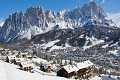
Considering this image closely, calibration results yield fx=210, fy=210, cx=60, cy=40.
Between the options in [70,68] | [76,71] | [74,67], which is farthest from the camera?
[74,67]

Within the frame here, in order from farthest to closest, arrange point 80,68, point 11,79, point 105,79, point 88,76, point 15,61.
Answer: point 105,79
point 15,61
point 88,76
point 80,68
point 11,79

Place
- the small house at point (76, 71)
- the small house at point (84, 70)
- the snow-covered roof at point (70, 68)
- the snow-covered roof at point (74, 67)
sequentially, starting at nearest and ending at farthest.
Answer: the snow-covered roof at point (70, 68) < the small house at point (76, 71) < the snow-covered roof at point (74, 67) < the small house at point (84, 70)

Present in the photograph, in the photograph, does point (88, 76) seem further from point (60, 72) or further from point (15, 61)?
point (15, 61)

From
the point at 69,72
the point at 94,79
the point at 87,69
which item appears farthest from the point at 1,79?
the point at 94,79

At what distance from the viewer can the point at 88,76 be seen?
298 feet

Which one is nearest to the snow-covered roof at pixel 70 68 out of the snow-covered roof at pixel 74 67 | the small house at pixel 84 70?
the snow-covered roof at pixel 74 67

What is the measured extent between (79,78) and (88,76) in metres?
9.96

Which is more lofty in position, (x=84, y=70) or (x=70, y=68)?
(x=70, y=68)

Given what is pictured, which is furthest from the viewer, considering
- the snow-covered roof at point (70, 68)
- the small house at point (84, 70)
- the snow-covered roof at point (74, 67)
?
the small house at point (84, 70)

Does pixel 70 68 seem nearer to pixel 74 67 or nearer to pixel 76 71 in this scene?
pixel 76 71

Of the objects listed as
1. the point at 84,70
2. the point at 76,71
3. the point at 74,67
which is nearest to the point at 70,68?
the point at 76,71

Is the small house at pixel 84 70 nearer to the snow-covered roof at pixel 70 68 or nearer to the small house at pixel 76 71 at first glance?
the small house at pixel 76 71

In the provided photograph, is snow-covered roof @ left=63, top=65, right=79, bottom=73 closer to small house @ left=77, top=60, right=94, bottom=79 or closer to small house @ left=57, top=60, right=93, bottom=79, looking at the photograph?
small house @ left=57, top=60, right=93, bottom=79

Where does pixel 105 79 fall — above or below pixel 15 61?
below
